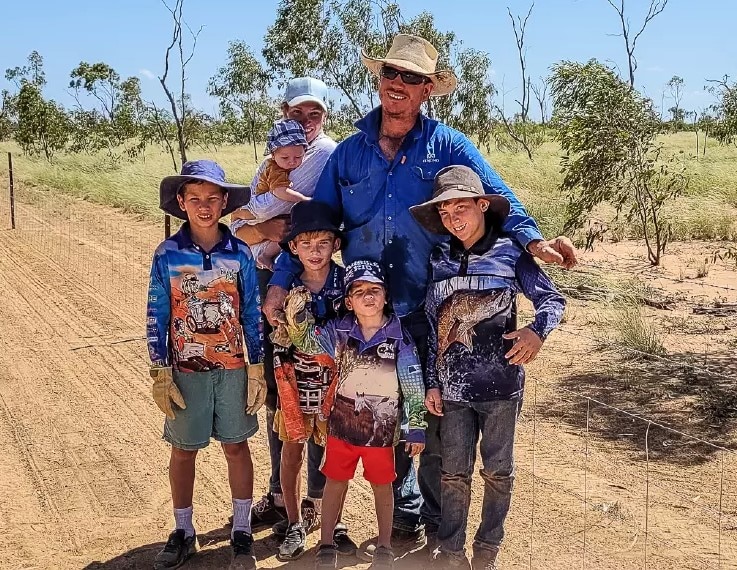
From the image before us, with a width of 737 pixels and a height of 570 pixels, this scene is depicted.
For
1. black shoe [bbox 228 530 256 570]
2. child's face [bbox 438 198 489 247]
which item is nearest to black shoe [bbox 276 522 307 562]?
black shoe [bbox 228 530 256 570]

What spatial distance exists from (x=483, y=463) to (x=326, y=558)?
31.5 inches

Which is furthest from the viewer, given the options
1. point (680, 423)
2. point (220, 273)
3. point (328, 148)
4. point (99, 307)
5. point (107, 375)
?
point (99, 307)

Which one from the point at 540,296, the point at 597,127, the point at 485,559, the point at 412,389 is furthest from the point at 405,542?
the point at 597,127

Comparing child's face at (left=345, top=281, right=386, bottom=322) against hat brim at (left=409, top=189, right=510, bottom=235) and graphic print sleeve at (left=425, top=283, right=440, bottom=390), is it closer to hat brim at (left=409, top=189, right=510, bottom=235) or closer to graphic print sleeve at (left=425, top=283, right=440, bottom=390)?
graphic print sleeve at (left=425, top=283, right=440, bottom=390)

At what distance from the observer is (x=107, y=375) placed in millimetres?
6691

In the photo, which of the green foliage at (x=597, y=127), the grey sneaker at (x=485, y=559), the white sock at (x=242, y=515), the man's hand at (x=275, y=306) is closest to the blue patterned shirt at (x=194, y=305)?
the man's hand at (x=275, y=306)

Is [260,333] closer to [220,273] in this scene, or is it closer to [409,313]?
[220,273]

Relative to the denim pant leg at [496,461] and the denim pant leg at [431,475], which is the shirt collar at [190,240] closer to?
the denim pant leg at [431,475]

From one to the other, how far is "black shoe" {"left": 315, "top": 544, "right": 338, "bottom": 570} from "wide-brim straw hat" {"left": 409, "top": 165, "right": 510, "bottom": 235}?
1429 mm

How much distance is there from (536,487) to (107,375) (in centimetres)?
361

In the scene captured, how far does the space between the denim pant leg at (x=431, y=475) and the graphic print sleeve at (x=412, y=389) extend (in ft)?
0.95

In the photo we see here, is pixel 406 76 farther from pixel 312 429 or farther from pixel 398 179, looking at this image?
pixel 312 429

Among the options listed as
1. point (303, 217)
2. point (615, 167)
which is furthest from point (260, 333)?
point (615, 167)

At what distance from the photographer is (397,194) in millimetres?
3666
